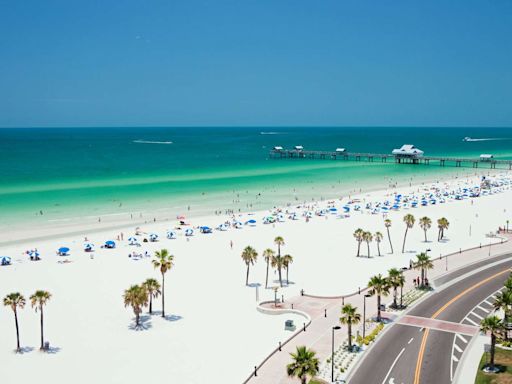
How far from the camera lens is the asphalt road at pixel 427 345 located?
28.3 m

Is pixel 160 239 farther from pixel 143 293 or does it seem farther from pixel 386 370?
pixel 386 370

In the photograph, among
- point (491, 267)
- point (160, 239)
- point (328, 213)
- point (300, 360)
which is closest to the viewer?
point (300, 360)

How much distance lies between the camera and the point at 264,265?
52.8 metres

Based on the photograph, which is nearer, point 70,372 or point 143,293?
point 70,372

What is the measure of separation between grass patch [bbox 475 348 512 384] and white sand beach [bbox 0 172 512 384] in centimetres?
1289

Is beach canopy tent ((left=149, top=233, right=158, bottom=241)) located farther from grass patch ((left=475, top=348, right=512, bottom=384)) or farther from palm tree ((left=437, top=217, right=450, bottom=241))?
grass patch ((left=475, top=348, right=512, bottom=384))

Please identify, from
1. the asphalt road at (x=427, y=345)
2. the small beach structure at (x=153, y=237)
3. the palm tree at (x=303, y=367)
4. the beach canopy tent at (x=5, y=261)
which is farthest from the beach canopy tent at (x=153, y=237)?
the palm tree at (x=303, y=367)

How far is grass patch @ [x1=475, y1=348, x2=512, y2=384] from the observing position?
90.5 ft

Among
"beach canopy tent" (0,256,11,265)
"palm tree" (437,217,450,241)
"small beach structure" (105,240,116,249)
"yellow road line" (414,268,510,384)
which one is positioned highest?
"palm tree" (437,217,450,241)

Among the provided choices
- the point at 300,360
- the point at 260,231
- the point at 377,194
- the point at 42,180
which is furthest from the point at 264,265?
the point at 42,180

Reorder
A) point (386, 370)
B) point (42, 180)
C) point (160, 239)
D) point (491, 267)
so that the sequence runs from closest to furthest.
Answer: point (386, 370), point (491, 267), point (160, 239), point (42, 180)

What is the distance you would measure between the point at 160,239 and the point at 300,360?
43.6 m

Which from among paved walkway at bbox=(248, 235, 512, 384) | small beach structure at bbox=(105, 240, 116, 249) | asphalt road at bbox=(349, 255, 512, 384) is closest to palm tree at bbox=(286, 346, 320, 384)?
paved walkway at bbox=(248, 235, 512, 384)

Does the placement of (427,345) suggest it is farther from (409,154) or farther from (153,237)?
(409,154)
